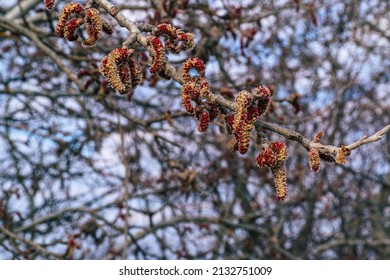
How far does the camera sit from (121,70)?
1779 millimetres

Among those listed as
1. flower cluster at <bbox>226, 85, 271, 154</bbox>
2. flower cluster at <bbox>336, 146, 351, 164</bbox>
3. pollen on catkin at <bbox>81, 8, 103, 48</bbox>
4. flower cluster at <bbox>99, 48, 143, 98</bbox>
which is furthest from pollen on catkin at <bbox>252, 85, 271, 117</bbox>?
pollen on catkin at <bbox>81, 8, 103, 48</bbox>

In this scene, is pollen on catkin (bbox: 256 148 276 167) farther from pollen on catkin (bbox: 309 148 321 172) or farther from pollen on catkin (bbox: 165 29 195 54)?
pollen on catkin (bbox: 165 29 195 54)

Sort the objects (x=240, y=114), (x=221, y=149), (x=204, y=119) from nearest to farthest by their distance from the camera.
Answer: (x=240, y=114), (x=204, y=119), (x=221, y=149)

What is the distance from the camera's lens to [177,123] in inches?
312

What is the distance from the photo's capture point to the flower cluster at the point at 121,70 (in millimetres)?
1736

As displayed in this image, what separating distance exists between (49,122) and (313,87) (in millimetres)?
4504

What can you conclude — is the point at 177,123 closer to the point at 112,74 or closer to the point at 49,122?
the point at 49,122

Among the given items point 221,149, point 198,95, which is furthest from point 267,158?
point 221,149

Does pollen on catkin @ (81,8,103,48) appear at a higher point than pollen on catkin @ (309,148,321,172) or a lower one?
higher

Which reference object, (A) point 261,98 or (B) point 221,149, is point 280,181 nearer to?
(A) point 261,98

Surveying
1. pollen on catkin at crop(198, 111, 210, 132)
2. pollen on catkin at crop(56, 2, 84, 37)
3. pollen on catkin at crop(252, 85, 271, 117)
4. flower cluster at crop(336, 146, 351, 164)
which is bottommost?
flower cluster at crop(336, 146, 351, 164)

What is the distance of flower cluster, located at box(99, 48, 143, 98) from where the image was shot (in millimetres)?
1736

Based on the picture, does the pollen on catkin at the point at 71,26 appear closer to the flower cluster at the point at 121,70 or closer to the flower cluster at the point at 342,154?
the flower cluster at the point at 121,70
